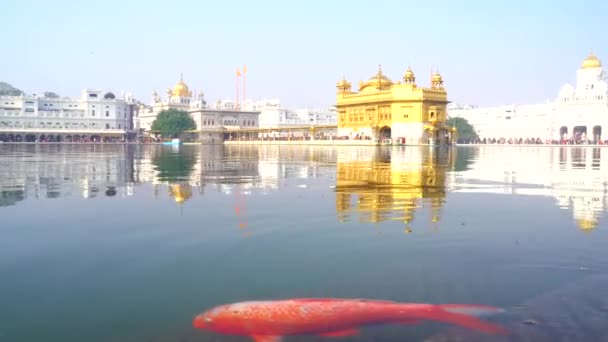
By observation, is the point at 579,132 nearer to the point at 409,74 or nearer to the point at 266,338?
the point at 409,74

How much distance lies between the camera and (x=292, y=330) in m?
3.57

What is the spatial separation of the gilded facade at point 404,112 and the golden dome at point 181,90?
5697 centimetres

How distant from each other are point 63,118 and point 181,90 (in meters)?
23.5

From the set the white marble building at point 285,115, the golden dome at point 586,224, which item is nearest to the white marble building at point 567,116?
the white marble building at point 285,115

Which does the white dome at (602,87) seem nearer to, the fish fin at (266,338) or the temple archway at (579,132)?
the temple archway at (579,132)

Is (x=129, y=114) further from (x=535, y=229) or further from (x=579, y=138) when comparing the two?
(x=535, y=229)

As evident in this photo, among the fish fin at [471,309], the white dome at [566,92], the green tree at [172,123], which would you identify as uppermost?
the white dome at [566,92]

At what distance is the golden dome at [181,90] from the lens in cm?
10881

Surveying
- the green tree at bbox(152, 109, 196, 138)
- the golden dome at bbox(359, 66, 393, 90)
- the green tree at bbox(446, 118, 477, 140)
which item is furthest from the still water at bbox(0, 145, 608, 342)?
the green tree at bbox(152, 109, 196, 138)

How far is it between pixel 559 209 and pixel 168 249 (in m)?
6.60

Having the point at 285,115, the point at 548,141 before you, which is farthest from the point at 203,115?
the point at 548,141

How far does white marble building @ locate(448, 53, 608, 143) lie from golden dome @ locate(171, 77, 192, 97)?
5894cm

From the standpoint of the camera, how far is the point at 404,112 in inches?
2151

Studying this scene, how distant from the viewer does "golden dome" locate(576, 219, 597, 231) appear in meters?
7.25
